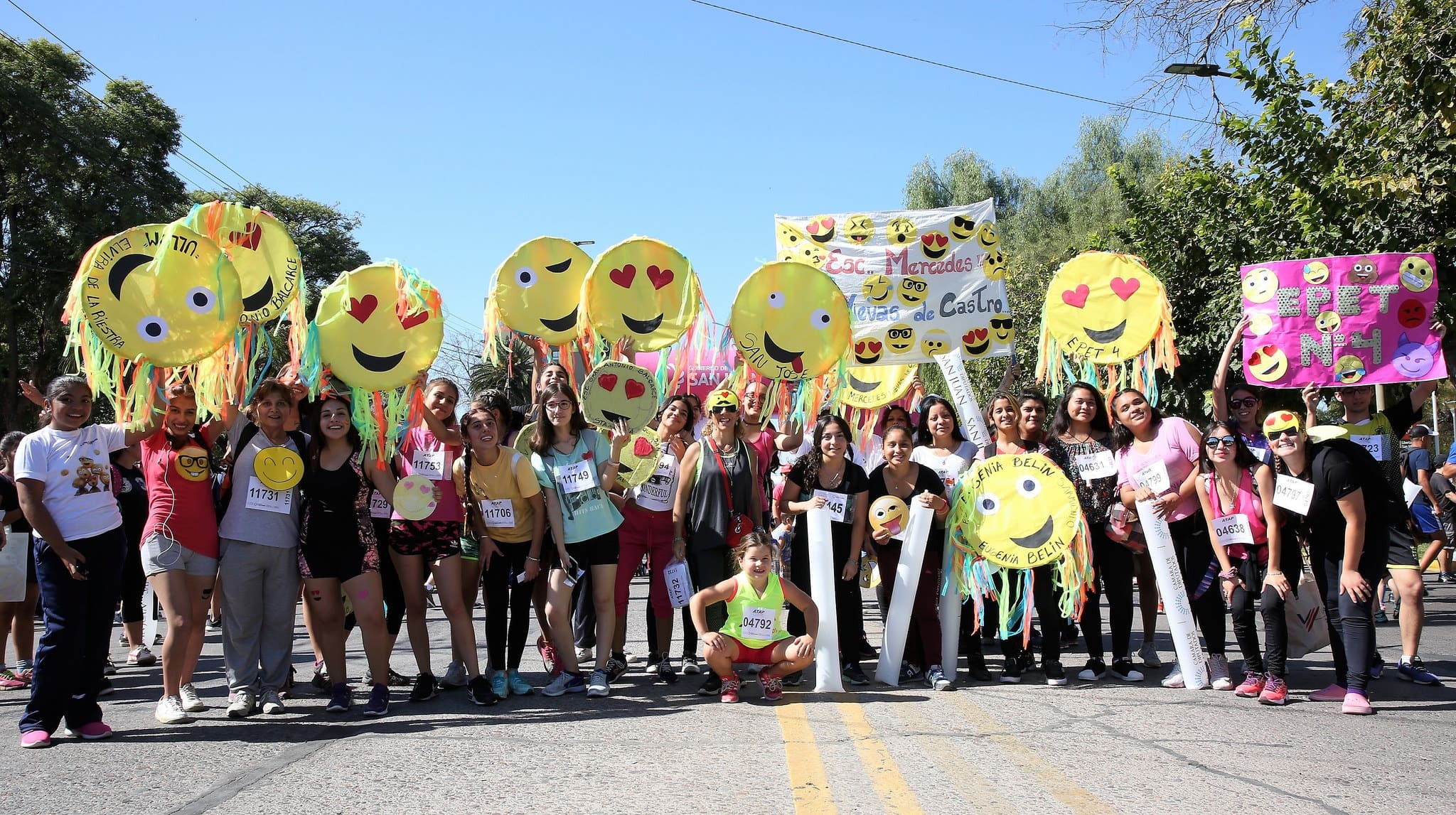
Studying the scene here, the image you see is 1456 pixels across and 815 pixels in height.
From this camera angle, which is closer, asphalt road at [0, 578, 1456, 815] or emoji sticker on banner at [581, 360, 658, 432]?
asphalt road at [0, 578, 1456, 815]

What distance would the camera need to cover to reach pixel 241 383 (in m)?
6.29

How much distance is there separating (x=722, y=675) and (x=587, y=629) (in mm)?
1672

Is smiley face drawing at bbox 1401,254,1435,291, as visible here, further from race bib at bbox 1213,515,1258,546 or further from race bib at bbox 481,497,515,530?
race bib at bbox 481,497,515,530

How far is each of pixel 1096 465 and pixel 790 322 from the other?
2.18m

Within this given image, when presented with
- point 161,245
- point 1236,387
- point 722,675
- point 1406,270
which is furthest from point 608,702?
point 1406,270

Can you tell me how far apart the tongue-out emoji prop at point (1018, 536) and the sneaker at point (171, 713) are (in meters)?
4.16

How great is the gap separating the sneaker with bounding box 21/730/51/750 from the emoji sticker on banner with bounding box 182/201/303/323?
235 cm

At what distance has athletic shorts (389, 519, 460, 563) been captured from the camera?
606 cm

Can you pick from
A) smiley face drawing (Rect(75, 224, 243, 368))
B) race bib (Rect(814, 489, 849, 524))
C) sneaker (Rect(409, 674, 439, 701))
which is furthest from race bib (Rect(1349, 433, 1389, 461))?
smiley face drawing (Rect(75, 224, 243, 368))

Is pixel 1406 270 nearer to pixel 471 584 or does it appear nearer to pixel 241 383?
pixel 471 584

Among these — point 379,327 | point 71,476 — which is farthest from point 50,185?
point 71,476

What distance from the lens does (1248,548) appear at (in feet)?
20.0

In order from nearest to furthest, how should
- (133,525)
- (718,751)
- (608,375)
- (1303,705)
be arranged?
(718,751) → (1303,705) → (608,375) → (133,525)

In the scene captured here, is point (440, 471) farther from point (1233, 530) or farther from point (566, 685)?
point (1233, 530)
